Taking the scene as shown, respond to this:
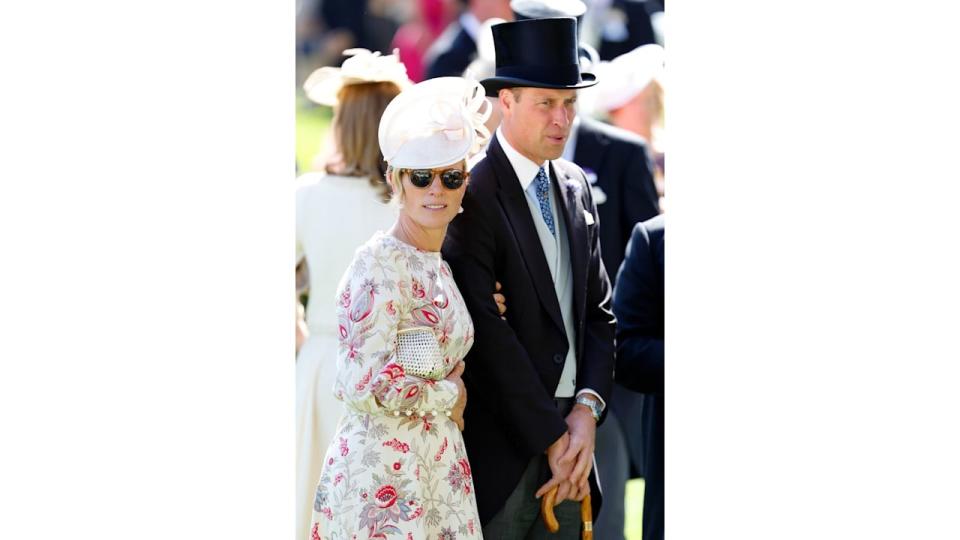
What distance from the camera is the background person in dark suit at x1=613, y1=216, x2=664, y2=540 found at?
15.6 ft

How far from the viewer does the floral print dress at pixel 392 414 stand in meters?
3.97

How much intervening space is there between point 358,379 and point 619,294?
Answer: 1257mm

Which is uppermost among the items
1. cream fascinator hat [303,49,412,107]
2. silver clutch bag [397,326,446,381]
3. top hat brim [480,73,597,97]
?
cream fascinator hat [303,49,412,107]

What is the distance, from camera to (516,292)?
4328mm

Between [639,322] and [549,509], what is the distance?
78 centimetres

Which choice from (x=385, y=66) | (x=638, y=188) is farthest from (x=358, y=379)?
(x=638, y=188)

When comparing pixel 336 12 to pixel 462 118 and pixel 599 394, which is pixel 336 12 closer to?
pixel 462 118

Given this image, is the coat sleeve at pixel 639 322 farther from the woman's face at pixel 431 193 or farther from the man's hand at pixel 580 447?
the woman's face at pixel 431 193

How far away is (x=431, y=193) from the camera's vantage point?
4.10 meters

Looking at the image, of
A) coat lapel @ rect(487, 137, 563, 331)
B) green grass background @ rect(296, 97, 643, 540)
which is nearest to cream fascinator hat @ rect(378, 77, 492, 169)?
coat lapel @ rect(487, 137, 563, 331)

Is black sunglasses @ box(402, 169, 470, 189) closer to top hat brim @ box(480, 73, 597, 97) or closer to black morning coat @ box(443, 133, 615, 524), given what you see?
black morning coat @ box(443, 133, 615, 524)

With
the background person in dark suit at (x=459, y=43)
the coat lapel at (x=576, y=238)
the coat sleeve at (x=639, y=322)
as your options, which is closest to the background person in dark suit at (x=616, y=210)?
the coat sleeve at (x=639, y=322)

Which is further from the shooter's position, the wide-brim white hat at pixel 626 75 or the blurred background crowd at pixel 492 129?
the wide-brim white hat at pixel 626 75

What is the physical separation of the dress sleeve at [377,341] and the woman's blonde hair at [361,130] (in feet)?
2.96
